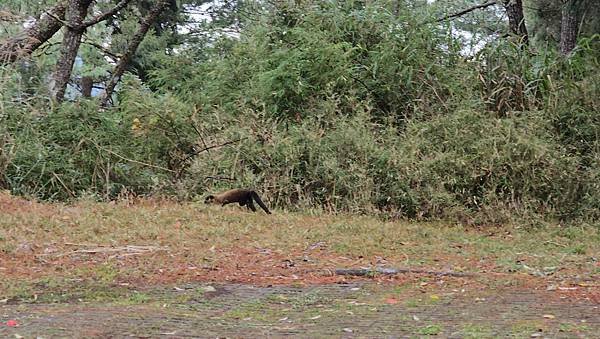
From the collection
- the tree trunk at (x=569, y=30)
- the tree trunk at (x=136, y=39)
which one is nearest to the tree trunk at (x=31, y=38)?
the tree trunk at (x=136, y=39)

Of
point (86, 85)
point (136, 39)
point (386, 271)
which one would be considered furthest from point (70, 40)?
point (386, 271)

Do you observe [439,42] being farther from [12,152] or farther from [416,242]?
[12,152]

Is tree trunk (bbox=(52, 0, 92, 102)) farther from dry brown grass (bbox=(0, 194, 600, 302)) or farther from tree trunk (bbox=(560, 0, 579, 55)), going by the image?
tree trunk (bbox=(560, 0, 579, 55))

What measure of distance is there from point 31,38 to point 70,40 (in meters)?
0.93

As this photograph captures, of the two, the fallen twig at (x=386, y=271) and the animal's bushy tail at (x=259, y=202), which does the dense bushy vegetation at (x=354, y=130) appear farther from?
the fallen twig at (x=386, y=271)

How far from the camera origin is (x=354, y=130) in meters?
8.91

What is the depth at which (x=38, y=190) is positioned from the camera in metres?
8.94

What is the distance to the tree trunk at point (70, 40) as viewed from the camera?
37.6 ft

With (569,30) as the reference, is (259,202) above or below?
below

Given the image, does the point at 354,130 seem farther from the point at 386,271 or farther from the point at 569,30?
the point at 569,30

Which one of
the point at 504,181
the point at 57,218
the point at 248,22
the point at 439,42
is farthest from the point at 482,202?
the point at 248,22

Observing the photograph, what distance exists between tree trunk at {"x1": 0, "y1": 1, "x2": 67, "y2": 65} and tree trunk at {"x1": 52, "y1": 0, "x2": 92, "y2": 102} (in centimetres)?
23

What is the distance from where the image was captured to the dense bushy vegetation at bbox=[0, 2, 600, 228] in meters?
8.36

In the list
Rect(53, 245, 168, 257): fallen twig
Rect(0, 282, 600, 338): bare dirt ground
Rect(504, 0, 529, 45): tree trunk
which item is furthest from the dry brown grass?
Rect(504, 0, 529, 45): tree trunk
